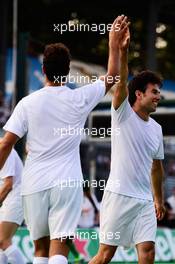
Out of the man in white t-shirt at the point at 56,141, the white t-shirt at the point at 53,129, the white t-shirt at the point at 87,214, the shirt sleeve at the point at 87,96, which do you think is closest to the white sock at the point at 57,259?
the man in white t-shirt at the point at 56,141

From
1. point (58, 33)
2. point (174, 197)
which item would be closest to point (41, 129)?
point (174, 197)

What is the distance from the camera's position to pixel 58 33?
93.2 feet

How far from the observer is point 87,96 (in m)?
8.10

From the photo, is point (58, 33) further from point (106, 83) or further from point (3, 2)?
point (106, 83)

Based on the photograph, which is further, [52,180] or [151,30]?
[151,30]

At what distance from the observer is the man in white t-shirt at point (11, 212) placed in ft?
33.9

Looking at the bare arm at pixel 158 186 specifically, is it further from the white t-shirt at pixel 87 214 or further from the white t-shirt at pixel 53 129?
the white t-shirt at pixel 87 214

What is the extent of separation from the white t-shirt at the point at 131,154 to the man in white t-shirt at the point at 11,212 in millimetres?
1600

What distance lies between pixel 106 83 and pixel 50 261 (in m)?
1.46

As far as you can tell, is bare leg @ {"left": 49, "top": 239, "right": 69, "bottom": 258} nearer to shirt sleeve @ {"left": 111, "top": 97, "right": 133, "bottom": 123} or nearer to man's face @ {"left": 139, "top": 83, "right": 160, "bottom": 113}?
shirt sleeve @ {"left": 111, "top": 97, "right": 133, "bottom": 123}

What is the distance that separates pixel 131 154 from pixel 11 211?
88.4 inches

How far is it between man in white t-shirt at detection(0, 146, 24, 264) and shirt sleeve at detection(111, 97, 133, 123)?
5.75ft

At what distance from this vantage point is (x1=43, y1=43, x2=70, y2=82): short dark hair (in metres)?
8.03

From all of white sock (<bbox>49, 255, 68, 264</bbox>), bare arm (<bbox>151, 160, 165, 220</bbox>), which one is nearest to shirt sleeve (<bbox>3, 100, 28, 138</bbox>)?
white sock (<bbox>49, 255, 68, 264</bbox>)
